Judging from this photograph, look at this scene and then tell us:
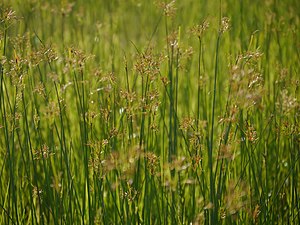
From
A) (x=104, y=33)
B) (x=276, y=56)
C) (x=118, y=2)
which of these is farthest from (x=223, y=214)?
(x=118, y=2)

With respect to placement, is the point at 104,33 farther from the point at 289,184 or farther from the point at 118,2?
the point at 289,184

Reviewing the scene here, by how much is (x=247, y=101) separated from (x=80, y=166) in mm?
1192

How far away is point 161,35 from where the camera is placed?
4773 millimetres

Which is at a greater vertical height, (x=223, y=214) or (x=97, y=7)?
(x=97, y=7)

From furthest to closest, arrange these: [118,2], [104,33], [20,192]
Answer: [118,2] → [104,33] → [20,192]

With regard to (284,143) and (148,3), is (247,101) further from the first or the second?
(148,3)

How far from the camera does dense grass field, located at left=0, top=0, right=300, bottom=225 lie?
6.40 ft

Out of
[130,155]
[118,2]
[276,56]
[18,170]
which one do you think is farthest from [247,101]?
[118,2]

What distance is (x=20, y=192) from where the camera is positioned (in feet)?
8.33

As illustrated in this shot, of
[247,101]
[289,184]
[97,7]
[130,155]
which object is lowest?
[289,184]

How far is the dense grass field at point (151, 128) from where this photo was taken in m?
1.95

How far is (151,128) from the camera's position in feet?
6.73

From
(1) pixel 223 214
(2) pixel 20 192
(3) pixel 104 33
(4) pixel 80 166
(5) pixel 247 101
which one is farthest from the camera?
(3) pixel 104 33

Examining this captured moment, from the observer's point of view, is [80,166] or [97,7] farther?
[97,7]
